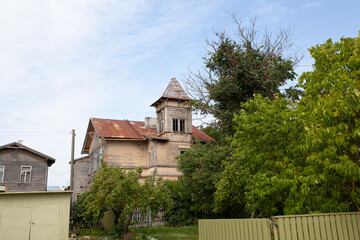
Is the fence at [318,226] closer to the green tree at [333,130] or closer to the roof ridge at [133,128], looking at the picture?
the green tree at [333,130]

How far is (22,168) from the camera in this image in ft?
107

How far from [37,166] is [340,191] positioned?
103ft

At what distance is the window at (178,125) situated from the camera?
109ft

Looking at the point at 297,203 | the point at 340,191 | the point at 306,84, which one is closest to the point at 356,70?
the point at 306,84

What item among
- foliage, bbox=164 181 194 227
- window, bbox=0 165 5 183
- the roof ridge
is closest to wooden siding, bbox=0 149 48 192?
window, bbox=0 165 5 183

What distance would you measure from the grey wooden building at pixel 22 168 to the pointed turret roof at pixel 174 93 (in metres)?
13.7

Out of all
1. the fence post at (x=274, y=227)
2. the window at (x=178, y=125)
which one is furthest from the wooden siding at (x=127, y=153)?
the fence post at (x=274, y=227)

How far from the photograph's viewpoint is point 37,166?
33344 millimetres

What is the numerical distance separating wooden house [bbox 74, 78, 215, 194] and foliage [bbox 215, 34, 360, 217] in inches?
767

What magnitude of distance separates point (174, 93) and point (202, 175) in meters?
13.8

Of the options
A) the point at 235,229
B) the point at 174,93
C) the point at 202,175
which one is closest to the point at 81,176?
the point at 174,93

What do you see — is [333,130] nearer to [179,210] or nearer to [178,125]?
[179,210]

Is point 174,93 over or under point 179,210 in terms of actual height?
over

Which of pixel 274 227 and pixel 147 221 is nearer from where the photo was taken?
pixel 274 227
